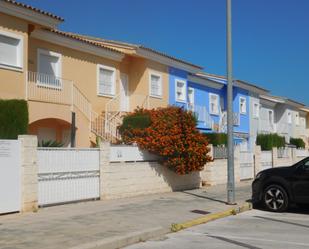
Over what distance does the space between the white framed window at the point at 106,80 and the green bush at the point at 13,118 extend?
894cm

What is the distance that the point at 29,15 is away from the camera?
17359 millimetres

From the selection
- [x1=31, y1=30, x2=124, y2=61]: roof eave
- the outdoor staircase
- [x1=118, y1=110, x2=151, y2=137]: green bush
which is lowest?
[x1=118, y1=110, x2=151, y2=137]: green bush

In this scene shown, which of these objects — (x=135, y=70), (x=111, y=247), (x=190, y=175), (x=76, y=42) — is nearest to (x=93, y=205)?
(x=111, y=247)

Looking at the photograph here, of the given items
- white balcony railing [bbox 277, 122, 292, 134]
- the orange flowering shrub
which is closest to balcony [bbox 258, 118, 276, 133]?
white balcony railing [bbox 277, 122, 292, 134]

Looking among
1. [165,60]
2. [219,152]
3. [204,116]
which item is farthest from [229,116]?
[204,116]

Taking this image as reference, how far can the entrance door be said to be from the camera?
2489 cm

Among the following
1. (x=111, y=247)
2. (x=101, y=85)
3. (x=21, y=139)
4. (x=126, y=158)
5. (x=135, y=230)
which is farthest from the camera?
(x=101, y=85)

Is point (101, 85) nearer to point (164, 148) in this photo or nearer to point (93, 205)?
point (164, 148)

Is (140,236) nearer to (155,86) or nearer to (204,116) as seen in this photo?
(155,86)

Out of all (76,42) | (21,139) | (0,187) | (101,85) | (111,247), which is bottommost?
(111,247)

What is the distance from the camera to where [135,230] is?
33.5 feet

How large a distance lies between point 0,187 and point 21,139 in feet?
4.45

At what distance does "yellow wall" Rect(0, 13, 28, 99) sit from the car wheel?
28.2ft

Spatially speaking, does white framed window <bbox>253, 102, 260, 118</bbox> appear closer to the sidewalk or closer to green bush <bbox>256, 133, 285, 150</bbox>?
green bush <bbox>256, 133, 285, 150</bbox>
